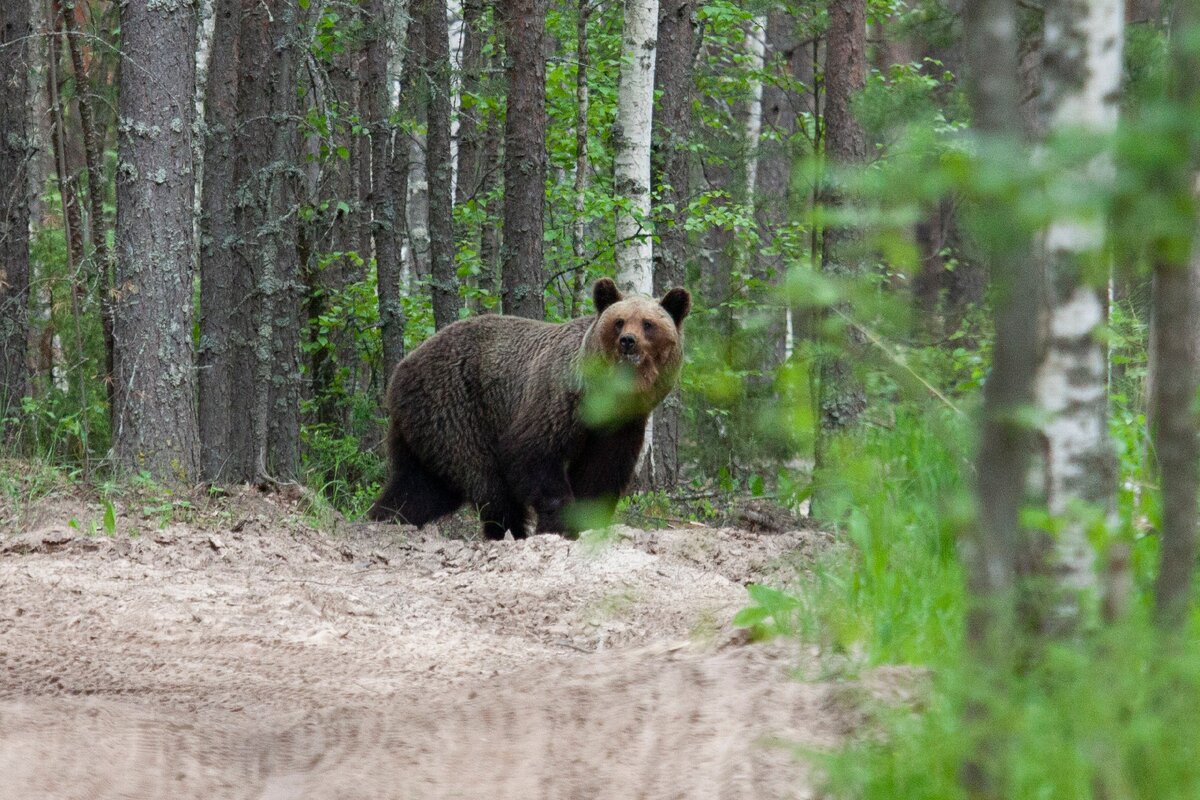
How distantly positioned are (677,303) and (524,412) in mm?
1442

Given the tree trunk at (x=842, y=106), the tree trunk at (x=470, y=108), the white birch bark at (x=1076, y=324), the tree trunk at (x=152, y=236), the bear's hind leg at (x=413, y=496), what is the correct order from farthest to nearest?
the tree trunk at (x=470, y=108) → the bear's hind leg at (x=413, y=496) → the tree trunk at (x=842, y=106) → the tree trunk at (x=152, y=236) → the white birch bark at (x=1076, y=324)

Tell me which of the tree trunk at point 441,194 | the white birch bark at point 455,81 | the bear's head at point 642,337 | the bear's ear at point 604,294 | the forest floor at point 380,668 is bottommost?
the forest floor at point 380,668

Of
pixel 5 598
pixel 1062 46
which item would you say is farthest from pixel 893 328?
pixel 5 598

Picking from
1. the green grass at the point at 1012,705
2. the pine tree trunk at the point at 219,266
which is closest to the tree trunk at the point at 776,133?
the pine tree trunk at the point at 219,266

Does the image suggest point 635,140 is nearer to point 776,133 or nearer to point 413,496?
point 413,496

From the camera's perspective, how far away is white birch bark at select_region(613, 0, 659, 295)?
456 inches

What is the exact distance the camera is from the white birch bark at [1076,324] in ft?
8.91

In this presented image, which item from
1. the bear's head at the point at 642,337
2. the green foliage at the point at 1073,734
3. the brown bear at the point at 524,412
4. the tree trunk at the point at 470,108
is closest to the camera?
the green foliage at the point at 1073,734

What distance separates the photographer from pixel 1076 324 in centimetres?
283

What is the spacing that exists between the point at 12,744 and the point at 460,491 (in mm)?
6840

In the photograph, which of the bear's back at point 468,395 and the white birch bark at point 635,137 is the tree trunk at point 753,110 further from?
the bear's back at point 468,395

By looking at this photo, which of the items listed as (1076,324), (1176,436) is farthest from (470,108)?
(1176,436)

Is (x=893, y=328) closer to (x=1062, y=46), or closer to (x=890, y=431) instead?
(x=1062, y=46)

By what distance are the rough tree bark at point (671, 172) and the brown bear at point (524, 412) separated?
8.40 ft
